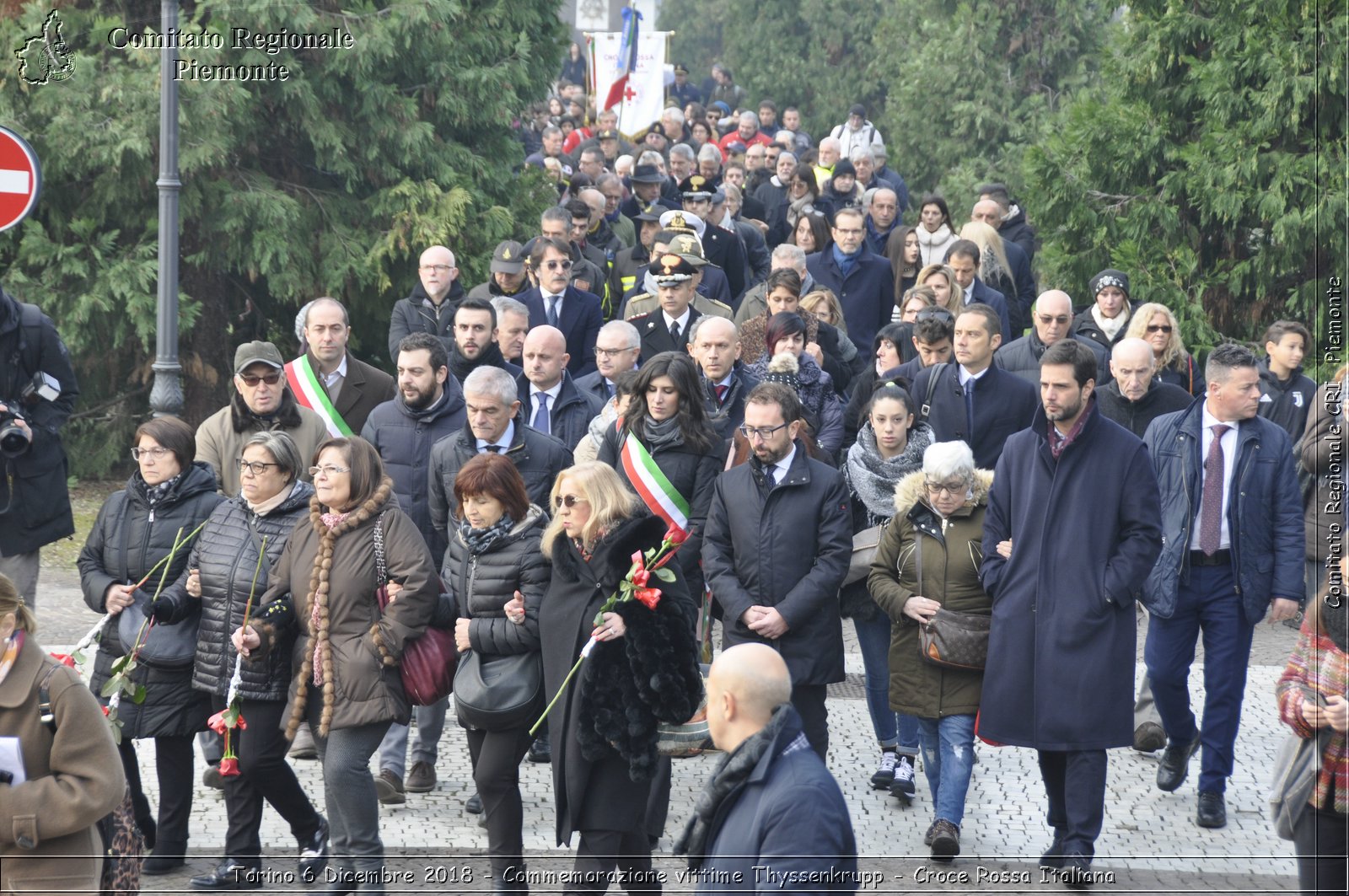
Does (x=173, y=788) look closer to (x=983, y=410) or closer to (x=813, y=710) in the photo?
(x=813, y=710)

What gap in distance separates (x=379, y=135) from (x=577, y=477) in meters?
8.85

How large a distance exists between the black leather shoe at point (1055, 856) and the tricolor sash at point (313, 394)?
4505mm

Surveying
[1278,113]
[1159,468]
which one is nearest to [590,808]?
[1159,468]

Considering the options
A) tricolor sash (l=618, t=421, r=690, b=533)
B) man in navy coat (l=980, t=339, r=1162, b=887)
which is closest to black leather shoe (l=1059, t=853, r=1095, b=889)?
man in navy coat (l=980, t=339, r=1162, b=887)

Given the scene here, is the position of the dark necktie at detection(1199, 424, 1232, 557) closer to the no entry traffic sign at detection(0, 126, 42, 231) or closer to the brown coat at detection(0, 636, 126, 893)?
the brown coat at detection(0, 636, 126, 893)

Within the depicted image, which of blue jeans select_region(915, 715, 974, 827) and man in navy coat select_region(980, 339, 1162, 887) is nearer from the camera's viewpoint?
man in navy coat select_region(980, 339, 1162, 887)

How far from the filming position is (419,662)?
7.20 m

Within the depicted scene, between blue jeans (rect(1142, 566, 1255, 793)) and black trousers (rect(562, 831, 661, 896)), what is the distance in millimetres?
3047

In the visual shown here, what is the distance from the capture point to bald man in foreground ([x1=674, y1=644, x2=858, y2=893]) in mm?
4703

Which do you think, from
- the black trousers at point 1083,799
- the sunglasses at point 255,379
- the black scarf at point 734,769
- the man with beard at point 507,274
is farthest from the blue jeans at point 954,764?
the man with beard at point 507,274

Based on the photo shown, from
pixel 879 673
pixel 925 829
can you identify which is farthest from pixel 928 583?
pixel 925 829

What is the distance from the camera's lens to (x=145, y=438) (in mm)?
7652

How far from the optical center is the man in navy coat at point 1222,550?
8.27m

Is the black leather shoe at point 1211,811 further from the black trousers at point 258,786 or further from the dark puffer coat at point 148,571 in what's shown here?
the dark puffer coat at point 148,571
